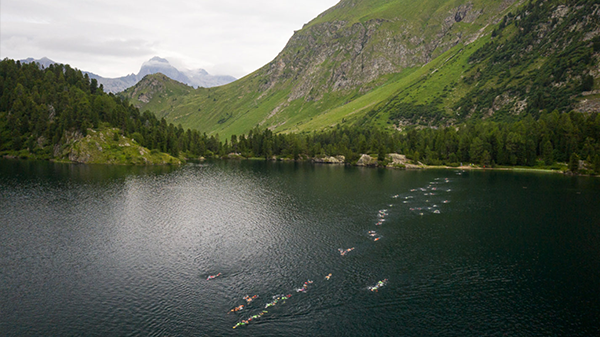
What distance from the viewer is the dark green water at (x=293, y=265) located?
37031 millimetres

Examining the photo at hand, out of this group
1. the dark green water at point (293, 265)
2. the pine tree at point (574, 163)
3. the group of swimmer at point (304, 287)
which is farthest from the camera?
the pine tree at point (574, 163)

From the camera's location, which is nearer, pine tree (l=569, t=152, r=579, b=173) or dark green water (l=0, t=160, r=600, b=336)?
dark green water (l=0, t=160, r=600, b=336)

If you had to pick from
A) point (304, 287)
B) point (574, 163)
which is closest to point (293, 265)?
point (304, 287)

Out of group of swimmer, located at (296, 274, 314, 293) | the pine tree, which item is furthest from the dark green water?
the pine tree

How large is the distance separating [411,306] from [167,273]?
3804cm

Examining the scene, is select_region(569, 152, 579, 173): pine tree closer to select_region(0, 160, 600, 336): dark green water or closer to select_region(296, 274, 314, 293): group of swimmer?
select_region(0, 160, 600, 336): dark green water

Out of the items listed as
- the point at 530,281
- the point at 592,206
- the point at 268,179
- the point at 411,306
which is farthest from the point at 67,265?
the point at 592,206

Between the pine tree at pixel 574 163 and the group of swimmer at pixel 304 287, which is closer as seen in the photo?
the group of swimmer at pixel 304 287

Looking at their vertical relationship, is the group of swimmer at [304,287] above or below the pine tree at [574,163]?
below

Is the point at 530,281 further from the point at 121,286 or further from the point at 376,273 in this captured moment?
the point at 121,286

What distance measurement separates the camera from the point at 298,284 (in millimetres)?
46219

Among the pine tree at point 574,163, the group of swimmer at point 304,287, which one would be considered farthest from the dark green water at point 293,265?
the pine tree at point 574,163

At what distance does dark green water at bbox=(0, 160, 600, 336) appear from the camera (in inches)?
1458

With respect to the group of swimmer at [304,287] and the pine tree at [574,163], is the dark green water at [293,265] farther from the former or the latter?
the pine tree at [574,163]
